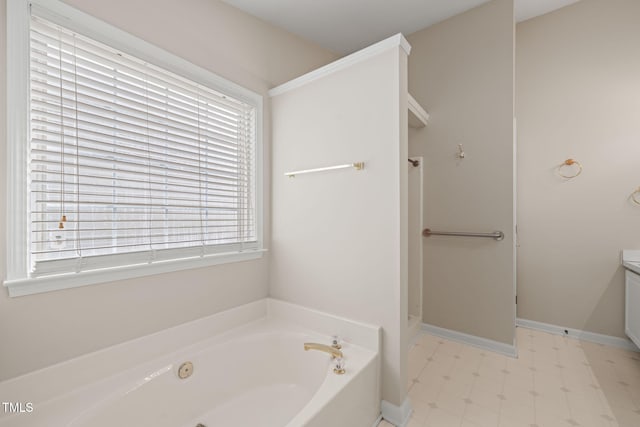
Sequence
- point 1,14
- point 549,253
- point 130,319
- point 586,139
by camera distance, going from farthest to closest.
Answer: point 549,253 → point 586,139 → point 130,319 → point 1,14

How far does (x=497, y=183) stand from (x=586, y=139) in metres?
0.96

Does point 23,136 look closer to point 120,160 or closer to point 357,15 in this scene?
point 120,160

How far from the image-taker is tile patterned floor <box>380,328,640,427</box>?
5.09ft

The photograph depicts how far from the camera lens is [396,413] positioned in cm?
156

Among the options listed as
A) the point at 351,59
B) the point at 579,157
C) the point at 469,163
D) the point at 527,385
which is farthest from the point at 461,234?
the point at 351,59

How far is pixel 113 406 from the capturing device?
1.20m

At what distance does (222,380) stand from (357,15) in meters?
2.79

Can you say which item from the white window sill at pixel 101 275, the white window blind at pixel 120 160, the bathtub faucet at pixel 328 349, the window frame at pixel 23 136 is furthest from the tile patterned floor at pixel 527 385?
the window frame at pixel 23 136

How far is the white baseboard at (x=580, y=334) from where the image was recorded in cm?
227

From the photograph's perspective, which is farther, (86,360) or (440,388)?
(440,388)

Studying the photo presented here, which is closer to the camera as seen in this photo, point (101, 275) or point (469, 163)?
point (101, 275)

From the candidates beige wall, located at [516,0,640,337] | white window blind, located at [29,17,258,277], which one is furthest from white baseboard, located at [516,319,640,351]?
white window blind, located at [29,17,258,277]

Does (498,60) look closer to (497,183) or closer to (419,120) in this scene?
(419,120)

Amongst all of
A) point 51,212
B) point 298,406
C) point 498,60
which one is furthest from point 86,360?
point 498,60
